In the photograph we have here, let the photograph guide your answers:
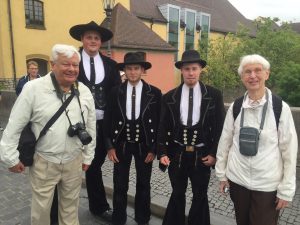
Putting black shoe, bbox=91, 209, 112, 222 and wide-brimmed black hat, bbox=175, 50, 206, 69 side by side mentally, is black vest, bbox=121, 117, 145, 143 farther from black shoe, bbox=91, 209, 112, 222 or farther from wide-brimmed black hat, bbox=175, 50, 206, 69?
black shoe, bbox=91, 209, 112, 222

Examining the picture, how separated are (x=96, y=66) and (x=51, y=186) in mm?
1557

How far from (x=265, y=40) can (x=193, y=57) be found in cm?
2268

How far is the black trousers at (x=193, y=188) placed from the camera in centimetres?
343

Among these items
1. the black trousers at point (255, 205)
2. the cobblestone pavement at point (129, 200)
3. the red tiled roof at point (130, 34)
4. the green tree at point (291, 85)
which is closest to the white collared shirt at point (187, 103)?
the black trousers at point (255, 205)

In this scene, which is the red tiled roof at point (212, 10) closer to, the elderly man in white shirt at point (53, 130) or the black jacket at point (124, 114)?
the black jacket at point (124, 114)

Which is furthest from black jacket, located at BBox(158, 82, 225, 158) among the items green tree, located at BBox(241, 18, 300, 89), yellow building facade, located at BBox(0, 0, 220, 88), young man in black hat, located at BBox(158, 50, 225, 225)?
green tree, located at BBox(241, 18, 300, 89)

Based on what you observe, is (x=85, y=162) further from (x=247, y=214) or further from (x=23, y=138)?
(x=247, y=214)

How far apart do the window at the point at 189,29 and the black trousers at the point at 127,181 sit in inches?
1170

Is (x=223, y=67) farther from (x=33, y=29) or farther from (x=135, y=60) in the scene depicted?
(x=135, y=60)

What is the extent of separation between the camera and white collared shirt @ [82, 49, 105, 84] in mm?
3840

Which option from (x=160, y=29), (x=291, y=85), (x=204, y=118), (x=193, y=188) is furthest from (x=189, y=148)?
(x=160, y=29)

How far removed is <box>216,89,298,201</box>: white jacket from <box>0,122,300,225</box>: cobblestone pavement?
55.6 inches

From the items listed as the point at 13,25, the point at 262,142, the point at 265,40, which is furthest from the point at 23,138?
the point at 265,40

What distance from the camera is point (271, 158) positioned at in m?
2.66
